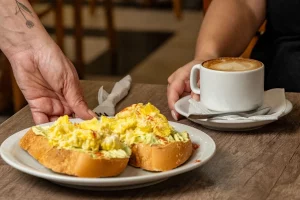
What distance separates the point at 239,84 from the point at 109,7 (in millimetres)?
3544

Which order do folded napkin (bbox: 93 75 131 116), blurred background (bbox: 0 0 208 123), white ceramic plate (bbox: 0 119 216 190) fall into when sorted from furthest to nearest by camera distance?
blurred background (bbox: 0 0 208 123)
folded napkin (bbox: 93 75 131 116)
white ceramic plate (bbox: 0 119 216 190)

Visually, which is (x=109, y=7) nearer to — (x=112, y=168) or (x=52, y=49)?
(x=52, y=49)

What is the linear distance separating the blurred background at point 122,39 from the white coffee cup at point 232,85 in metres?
1.98

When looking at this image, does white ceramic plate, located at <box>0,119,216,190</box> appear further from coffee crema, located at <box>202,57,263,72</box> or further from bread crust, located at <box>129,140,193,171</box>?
coffee crema, located at <box>202,57,263,72</box>

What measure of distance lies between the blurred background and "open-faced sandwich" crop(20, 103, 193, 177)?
84.6 inches

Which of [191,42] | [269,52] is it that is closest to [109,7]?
[191,42]

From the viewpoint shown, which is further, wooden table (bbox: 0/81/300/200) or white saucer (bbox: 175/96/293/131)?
white saucer (bbox: 175/96/293/131)

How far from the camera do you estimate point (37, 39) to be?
55.7 inches

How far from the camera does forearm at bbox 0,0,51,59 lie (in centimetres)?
142

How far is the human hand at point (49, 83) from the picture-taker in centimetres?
134

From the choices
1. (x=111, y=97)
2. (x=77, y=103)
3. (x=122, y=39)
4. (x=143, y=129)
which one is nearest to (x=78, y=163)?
(x=143, y=129)

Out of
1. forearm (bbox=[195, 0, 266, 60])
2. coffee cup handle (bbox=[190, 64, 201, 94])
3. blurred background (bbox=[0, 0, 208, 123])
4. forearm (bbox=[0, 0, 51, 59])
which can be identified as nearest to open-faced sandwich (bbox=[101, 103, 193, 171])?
coffee cup handle (bbox=[190, 64, 201, 94])

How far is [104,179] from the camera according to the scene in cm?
96

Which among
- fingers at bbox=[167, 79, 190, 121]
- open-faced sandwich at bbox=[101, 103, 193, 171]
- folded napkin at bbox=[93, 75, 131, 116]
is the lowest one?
folded napkin at bbox=[93, 75, 131, 116]
